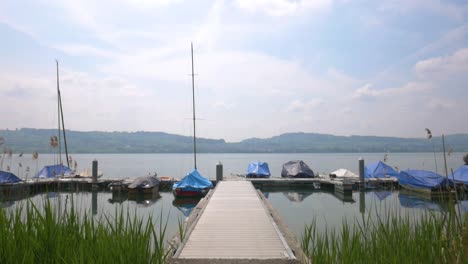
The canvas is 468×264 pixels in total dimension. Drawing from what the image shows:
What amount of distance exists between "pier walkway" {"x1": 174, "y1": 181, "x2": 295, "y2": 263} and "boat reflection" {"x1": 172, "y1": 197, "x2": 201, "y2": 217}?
300 inches

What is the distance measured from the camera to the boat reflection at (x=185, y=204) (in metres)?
18.3

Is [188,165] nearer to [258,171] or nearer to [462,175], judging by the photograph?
[258,171]

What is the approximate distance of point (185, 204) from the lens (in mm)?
19594

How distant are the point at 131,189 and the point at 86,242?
18.7 m

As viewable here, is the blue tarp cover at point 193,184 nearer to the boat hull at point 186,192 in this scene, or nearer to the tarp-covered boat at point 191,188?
the tarp-covered boat at point 191,188

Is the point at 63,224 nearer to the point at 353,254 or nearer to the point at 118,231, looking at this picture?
the point at 118,231

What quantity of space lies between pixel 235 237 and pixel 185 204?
42.1 ft

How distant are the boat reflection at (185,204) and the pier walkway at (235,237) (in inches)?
300

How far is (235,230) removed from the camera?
7.86 meters

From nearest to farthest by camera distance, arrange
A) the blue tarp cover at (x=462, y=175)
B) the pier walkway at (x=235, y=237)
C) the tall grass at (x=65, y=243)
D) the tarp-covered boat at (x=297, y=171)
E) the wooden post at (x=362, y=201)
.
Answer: the tall grass at (x=65, y=243), the pier walkway at (x=235, y=237), the wooden post at (x=362, y=201), the blue tarp cover at (x=462, y=175), the tarp-covered boat at (x=297, y=171)

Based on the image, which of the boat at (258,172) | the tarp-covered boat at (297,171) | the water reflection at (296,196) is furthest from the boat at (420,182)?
the boat at (258,172)

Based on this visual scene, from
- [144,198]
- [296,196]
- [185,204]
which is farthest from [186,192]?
[296,196]

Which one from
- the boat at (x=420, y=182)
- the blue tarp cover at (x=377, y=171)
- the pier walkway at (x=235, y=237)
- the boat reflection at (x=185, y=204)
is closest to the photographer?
the pier walkway at (x=235, y=237)

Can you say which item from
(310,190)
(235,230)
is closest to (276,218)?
(235,230)
